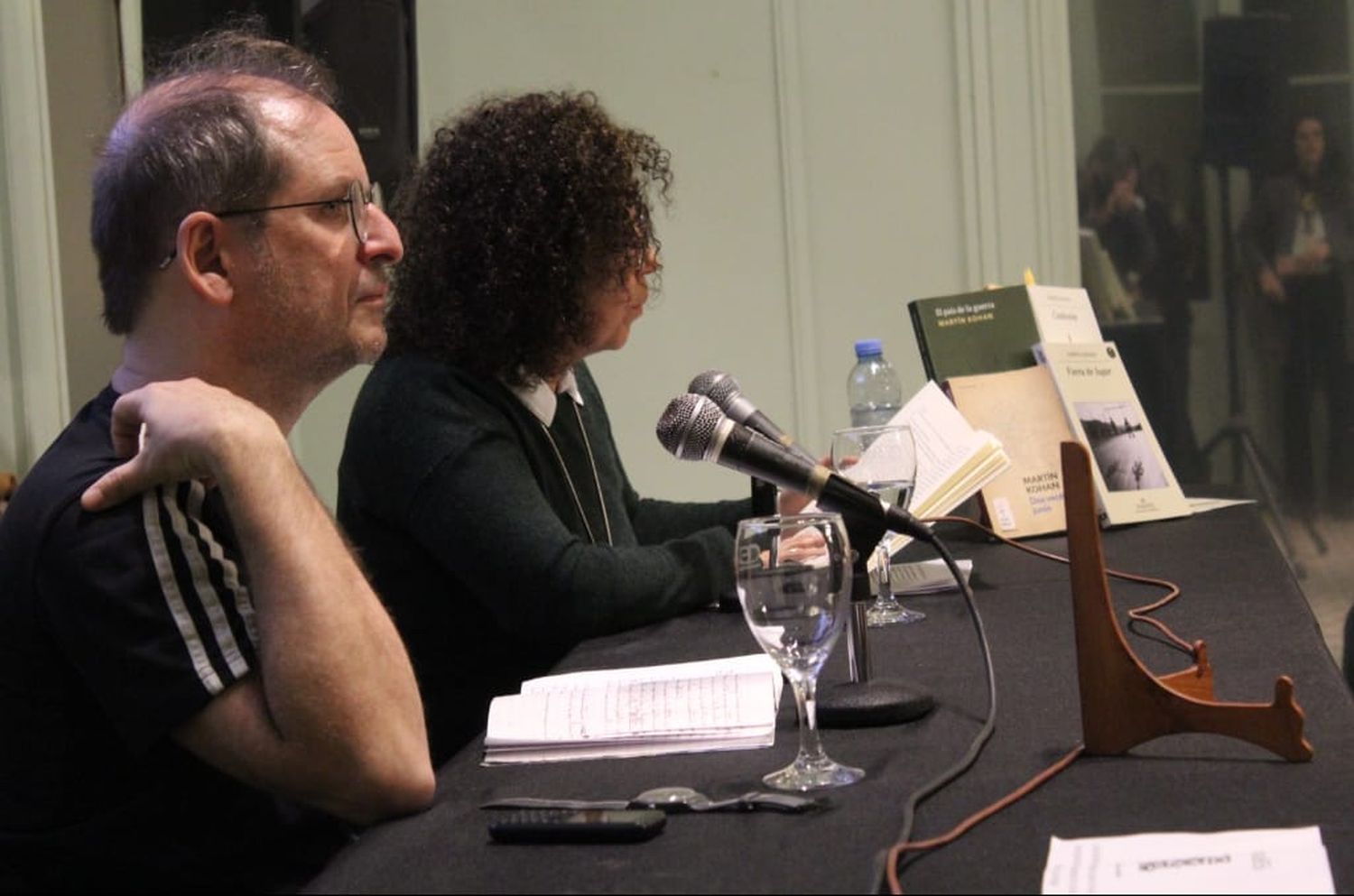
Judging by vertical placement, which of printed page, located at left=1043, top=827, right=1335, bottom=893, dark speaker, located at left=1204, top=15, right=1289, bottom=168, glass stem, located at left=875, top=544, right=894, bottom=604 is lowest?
glass stem, located at left=875, top=544, right=894, bottom=604

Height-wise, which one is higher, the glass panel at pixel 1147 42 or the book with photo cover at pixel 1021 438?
the glass panel at pixel 1147 42

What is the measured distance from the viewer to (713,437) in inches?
53.8

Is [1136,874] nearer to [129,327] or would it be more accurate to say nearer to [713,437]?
[713,437]

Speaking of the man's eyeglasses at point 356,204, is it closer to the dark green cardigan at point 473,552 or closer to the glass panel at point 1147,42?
the dark green cardigan at point 473,552

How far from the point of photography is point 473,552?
1.83 metres

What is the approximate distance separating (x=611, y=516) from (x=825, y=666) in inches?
33.3

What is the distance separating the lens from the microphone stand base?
1226 millimetres

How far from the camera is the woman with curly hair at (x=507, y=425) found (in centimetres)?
184

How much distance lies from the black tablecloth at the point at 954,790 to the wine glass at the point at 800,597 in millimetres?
44

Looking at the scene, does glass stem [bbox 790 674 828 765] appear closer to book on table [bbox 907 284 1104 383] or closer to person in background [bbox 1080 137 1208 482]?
book on table [bbox 907 284 1104 383]

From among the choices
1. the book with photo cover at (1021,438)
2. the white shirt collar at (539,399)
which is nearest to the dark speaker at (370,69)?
the white shirt collar at (539,399)

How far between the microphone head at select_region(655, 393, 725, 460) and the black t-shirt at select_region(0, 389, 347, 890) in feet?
1.34

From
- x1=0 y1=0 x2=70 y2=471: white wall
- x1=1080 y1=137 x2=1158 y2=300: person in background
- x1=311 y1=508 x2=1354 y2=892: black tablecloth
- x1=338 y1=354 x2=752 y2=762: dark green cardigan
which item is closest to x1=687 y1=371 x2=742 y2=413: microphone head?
x1=338 y1=354 x2=752 y2=762: dark green cardigan

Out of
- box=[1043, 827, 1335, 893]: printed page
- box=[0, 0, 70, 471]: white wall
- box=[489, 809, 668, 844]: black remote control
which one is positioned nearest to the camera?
box=[1043, 827, 1335, 893]: printed page
